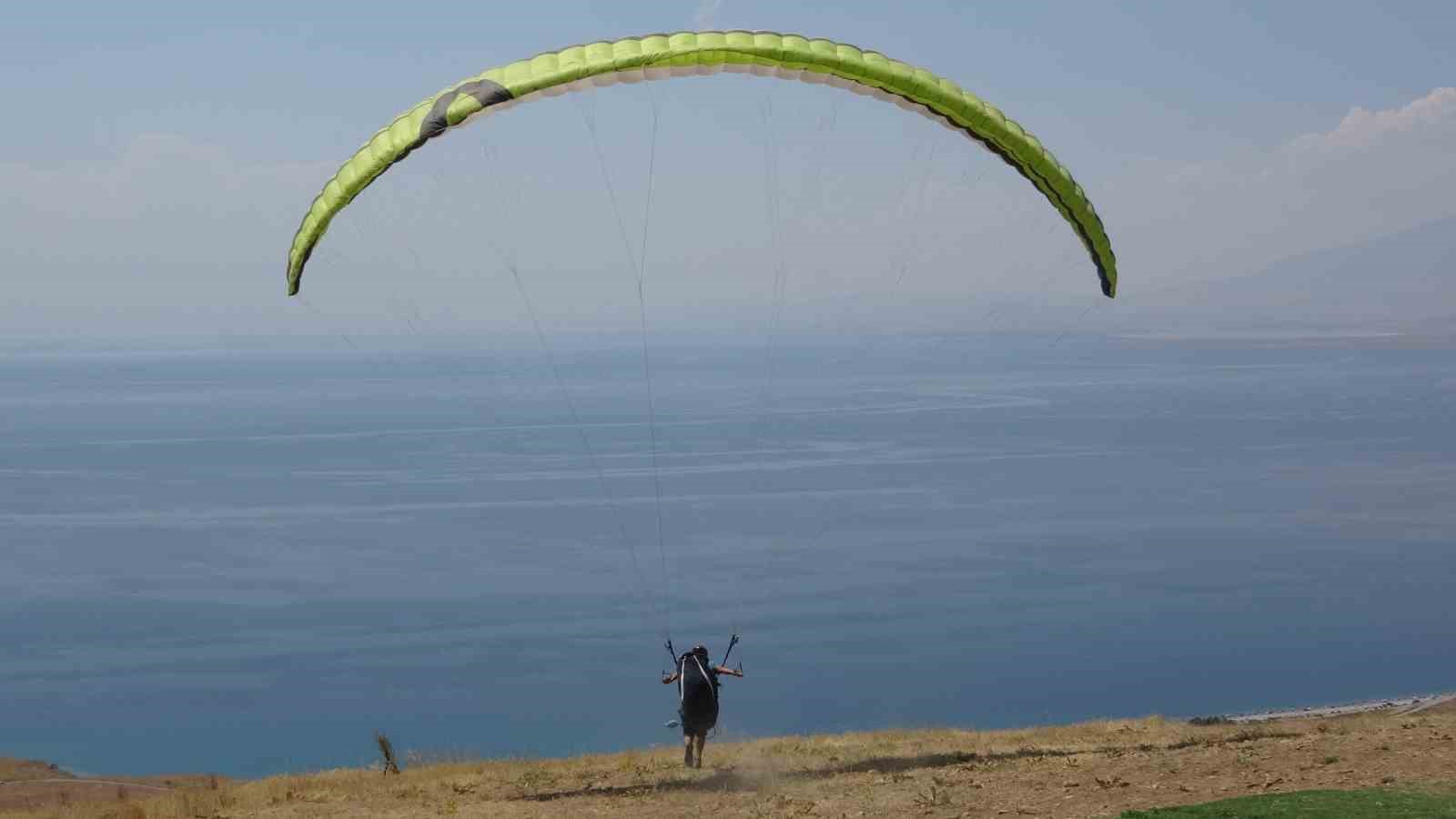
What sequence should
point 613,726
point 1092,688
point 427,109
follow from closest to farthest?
1. point 427,109
2. point 613,726
3. point 1092,688

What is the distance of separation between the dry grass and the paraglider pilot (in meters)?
0.58

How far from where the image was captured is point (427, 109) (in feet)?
46.5

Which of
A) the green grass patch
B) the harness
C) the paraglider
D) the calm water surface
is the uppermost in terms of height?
the paraglider

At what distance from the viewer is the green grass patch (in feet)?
39.2

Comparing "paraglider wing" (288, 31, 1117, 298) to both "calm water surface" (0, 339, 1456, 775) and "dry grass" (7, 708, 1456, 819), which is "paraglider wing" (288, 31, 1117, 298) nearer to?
"dry grass" (7, 708, 1456, 819)

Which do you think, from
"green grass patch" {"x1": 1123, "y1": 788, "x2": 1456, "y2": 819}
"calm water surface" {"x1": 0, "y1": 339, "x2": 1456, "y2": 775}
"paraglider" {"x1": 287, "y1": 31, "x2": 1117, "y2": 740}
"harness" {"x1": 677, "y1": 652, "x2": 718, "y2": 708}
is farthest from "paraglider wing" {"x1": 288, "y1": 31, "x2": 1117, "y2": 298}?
"calm water surface" {"x1": 0, "y1": 339, "x2": 1456, "y2": 775}

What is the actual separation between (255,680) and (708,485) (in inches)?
2963

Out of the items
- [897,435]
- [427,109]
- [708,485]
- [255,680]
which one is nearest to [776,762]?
[427,109]

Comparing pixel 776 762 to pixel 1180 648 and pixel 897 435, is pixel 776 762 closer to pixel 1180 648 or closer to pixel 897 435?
pixel 1180 648

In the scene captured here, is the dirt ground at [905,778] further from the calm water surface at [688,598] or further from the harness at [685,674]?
the calm water surface at [688,598]

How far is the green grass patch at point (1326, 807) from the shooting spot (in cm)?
1195

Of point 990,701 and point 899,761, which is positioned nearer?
point 899,761

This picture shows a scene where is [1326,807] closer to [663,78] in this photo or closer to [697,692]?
[697,692]

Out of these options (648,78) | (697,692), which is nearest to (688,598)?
(697,692)
